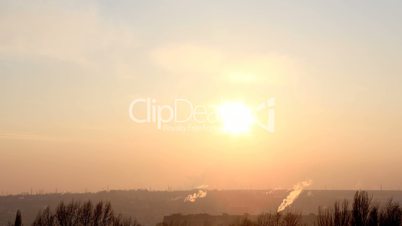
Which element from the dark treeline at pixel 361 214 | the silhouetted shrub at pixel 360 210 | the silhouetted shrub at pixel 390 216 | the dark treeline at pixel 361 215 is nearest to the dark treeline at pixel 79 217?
the dark treeline at pixel 361 214

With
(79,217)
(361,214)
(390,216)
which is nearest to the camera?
(361,214)

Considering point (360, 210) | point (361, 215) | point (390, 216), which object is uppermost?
point (360, 210)

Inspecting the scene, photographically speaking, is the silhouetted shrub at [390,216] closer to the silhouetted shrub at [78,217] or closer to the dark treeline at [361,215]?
the dark treeline at [361,215]

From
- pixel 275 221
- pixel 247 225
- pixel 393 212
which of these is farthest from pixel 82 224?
pixel 393 212

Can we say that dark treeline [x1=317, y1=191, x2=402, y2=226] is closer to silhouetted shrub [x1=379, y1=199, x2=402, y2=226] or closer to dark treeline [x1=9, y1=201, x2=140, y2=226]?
silhouetted shrub [x1=379, y1=199, x2=402, y2=226]

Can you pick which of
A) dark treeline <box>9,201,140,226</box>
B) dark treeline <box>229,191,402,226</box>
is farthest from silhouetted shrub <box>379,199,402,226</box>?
dark treeline <box>9,201,140,226</box>

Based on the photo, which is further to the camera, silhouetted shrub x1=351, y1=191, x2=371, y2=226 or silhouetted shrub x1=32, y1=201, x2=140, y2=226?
silhouetted shrub x1=32, y1=201, x2=140, y2=226

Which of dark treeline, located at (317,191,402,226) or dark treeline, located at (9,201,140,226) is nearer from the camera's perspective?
dark treeline, located at (317,191,402,226)

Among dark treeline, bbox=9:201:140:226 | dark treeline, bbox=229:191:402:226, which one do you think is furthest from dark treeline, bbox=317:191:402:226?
dark treeline, bbox=9:201:140:226

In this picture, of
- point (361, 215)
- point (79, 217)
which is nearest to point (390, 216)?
point (361, 215)

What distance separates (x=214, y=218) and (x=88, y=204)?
91587 millimetres

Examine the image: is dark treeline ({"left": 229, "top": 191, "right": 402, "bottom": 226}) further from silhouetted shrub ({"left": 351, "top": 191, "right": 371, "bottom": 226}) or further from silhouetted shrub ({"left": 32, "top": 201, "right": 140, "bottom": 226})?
silhouetted shrub ({"left": 32, "top": 201, "right": 140, "bottom": 226})

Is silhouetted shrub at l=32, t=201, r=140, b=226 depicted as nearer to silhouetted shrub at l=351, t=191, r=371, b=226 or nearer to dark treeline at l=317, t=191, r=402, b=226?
dark treeline at l=317, t=191, r=402, b=226

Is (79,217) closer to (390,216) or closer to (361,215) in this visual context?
(361,215)
